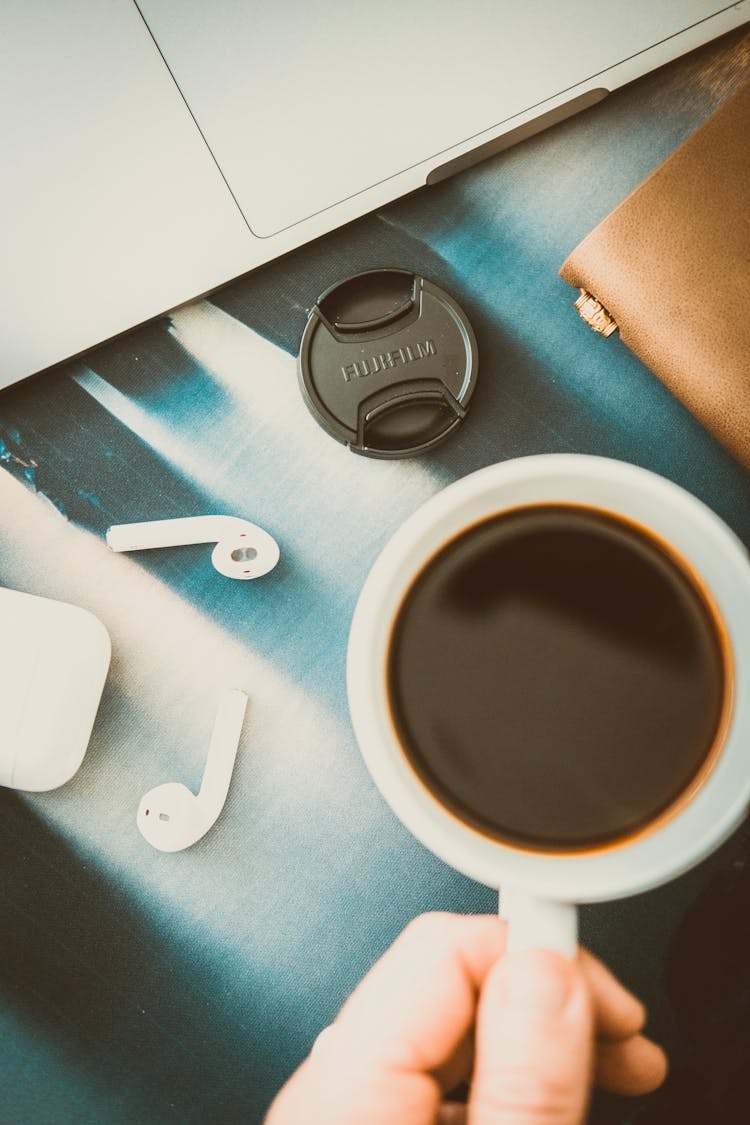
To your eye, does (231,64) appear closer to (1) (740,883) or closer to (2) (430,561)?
(2) (430,561)

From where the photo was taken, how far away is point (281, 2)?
505 millimetres

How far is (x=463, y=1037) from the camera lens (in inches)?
15.4

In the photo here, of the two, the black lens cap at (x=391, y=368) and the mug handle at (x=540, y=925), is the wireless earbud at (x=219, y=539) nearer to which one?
the black lens cap at (x=391, y=368)

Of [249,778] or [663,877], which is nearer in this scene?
[663,877]

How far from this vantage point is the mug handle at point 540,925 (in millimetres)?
364

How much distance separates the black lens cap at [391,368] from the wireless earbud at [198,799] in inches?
12.0

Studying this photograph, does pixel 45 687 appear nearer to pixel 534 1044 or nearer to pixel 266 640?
pixel 266 640

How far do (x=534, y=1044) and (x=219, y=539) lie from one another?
0.51 m

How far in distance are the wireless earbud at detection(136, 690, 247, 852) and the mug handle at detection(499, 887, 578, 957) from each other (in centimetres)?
39

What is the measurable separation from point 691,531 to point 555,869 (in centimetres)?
20

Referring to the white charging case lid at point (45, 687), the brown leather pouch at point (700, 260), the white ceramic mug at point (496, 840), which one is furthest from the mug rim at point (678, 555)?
the white charging case lid at point (45, 687)

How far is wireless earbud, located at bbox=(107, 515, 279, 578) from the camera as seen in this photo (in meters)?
0.70

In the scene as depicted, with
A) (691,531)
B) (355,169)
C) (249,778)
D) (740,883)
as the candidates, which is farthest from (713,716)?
(355,169)

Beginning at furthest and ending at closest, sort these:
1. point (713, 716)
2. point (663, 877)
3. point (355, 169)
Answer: point (355, 169) < point (713, 716) < point (663, 877)
